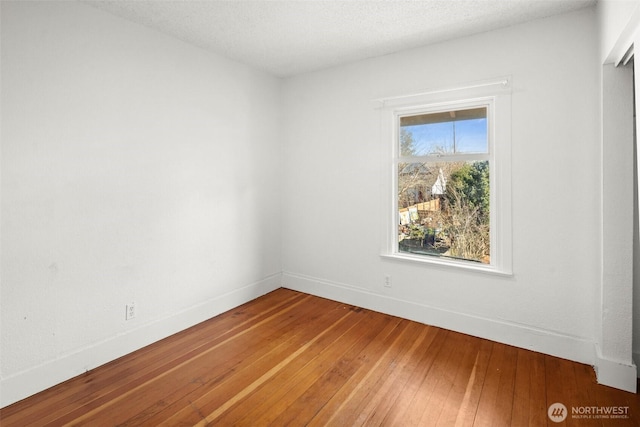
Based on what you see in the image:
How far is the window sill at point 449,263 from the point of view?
2.82 metres

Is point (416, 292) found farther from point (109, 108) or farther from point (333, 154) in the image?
point (109, 108)

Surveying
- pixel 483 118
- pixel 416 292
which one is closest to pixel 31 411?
pixel 416 292

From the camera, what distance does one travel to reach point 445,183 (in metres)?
3.15

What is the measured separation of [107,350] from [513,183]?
3.44 meters

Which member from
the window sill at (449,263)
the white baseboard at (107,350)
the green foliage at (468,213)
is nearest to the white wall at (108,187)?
the white baseboard at (107,350)

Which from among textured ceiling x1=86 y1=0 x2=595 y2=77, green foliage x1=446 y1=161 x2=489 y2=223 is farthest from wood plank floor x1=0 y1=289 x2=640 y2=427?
textured ceiling x1=86 y1=0 x2=595 y2=77

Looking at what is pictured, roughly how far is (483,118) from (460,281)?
1.46m

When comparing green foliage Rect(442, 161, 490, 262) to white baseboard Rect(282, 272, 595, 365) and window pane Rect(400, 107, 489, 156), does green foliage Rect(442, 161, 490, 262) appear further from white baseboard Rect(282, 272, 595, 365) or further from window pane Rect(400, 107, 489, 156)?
white baseboard Rect(282, 272, 595, 365)

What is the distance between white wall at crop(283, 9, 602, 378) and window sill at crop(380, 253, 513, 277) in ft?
0.17

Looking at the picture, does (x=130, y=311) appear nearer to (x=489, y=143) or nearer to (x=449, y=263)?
(x=449, y=263)

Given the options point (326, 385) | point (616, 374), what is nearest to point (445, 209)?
point (616, 374)

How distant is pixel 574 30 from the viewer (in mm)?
2430

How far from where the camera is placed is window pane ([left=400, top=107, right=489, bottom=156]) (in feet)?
9.65

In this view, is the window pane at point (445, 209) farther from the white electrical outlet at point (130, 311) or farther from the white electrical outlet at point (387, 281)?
the white electrical outlet at point (130, 311)
